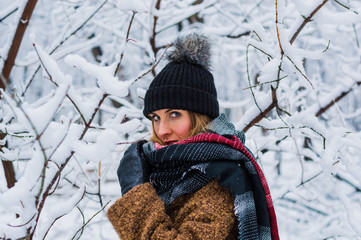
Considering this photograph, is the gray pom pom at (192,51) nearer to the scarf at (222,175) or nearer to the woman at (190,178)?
the woman at (190,178)

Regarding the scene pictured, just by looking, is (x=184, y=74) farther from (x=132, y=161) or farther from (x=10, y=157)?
(x=10, y=157)

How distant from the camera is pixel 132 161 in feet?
4.28

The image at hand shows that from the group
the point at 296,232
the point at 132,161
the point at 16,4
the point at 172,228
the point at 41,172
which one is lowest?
the point at 296,232

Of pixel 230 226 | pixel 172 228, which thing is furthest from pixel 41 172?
pixel 230 226

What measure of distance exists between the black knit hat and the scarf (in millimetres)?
187

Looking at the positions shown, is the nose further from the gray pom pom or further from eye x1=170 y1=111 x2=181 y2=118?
the gray pom pom

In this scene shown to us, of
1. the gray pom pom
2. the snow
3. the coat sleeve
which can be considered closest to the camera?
the snow

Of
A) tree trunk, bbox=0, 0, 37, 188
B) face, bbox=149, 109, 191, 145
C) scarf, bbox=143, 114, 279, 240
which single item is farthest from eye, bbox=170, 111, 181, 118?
tree trunk, bbox=0, 0, 37, 188

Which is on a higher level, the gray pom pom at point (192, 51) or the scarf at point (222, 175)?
the gray pom pom at point (192, 51)

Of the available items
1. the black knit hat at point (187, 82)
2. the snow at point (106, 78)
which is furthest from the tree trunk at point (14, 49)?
the snow at point (106, 78)

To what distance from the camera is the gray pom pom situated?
4.66 ft

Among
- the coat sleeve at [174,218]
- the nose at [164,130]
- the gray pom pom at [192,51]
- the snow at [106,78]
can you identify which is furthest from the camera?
the gray pom pom at [192,51]

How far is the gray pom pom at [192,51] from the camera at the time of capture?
1419 mm

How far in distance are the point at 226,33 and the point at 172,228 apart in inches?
77.8
